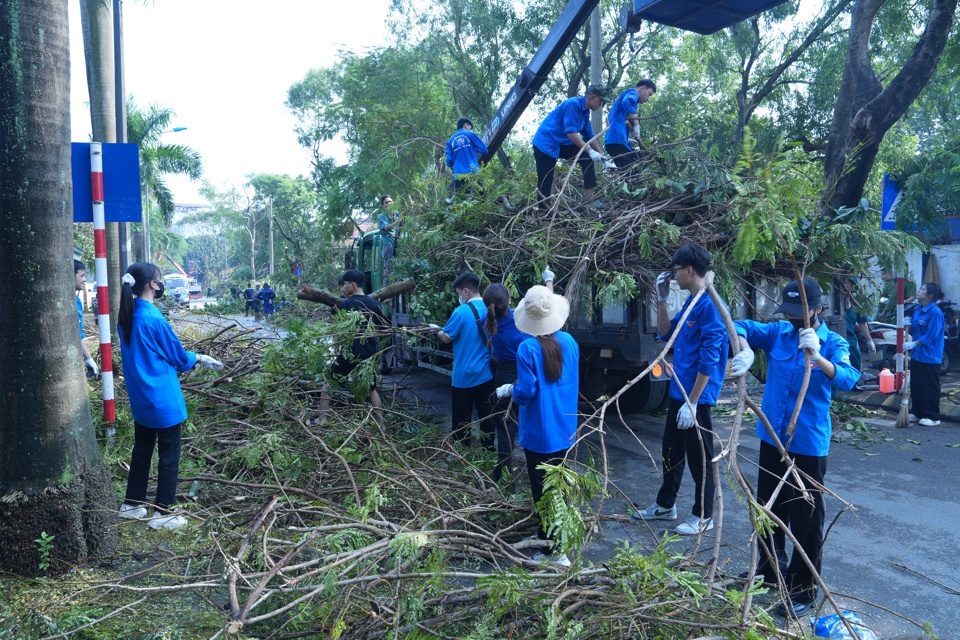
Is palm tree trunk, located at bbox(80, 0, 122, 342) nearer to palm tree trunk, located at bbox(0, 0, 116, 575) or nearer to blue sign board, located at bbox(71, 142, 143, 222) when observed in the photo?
blue sign board, located at bbox(71, 142, 143, 222)

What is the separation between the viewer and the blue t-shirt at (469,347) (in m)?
6.11

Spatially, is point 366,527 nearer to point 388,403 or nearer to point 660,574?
point 660,574

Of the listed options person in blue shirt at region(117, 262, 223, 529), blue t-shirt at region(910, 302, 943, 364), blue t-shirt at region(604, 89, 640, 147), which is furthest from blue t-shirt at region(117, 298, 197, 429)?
blue t-shirt at region(910, 302, 943, 364)

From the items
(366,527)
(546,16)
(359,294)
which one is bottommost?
(366,527)

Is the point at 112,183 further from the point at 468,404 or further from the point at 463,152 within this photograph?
the point at 463,152

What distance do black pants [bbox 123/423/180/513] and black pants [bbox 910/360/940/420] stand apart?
8.59m

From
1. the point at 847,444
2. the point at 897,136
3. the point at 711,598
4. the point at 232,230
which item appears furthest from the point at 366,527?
the point at 232,230

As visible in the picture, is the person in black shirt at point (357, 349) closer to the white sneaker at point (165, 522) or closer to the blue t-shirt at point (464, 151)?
the white sneaker at point (165, 522)

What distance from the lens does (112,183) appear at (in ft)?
18.4

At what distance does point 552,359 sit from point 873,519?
3002mm

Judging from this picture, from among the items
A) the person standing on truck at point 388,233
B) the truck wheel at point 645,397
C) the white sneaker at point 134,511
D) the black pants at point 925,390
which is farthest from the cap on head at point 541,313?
the black pants at point 925,390

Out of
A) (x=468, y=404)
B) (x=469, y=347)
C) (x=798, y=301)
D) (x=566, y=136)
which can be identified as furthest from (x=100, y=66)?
(x=798, y=301)

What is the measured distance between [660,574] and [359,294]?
185 inches

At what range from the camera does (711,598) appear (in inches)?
127
